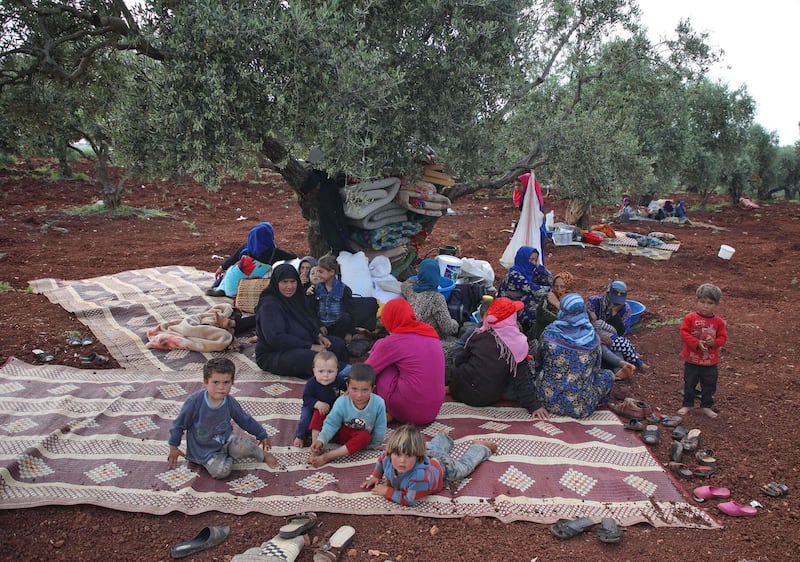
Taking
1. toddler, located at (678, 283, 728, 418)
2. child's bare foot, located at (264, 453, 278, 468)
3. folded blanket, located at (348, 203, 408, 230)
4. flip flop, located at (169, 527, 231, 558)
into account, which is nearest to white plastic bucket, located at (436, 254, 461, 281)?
folded blanket, located at (348, 203, 408, 230)

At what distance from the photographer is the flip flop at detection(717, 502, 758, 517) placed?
366 centimetres

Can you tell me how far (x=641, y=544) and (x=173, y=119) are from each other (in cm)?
454

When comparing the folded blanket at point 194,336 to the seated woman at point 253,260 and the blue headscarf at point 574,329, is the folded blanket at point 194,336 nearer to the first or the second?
the seated woman at point 253,260

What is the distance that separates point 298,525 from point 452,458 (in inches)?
48.9

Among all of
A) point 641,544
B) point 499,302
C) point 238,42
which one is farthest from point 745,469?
point 238,42

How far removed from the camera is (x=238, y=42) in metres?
4.30

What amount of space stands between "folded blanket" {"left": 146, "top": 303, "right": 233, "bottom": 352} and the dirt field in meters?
0.56

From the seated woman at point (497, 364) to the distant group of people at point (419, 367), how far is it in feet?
0.04

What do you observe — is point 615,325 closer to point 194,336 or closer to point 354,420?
point 354,420

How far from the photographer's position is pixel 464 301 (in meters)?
6.84

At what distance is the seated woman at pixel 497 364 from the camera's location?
16.0ft

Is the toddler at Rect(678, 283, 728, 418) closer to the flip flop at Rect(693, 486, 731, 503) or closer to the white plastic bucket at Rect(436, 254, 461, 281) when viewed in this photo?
the flip flop at Rect(693, 486, 731, 503)

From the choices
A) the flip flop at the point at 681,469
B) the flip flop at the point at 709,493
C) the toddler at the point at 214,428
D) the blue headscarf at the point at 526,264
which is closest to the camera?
the toddler at the point at 214,428

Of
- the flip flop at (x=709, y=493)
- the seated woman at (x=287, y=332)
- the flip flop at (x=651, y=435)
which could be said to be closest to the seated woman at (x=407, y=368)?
the seated woman at (x=287, y=332)
